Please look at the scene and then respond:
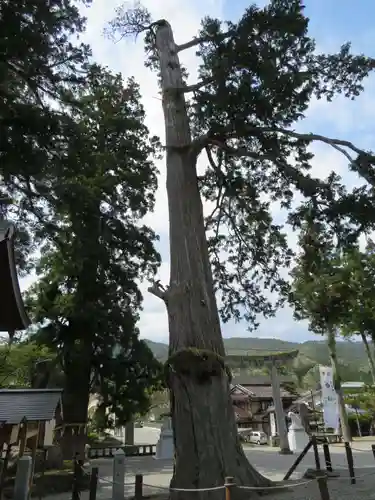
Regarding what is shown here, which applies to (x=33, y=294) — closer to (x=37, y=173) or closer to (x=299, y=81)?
(x=37, y=173)

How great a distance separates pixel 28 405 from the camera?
256 inches

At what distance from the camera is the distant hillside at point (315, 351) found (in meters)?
26.5

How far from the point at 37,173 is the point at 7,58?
1814 mm

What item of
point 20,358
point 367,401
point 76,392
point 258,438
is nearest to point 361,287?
point 367,401

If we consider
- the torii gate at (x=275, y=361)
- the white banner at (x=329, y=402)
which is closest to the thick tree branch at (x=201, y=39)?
the torii gate at (x=275, y=361)

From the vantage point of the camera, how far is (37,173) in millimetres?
6195

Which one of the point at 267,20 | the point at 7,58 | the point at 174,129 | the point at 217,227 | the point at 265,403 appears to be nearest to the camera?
the point at 7,58

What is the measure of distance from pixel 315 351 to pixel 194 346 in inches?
3226

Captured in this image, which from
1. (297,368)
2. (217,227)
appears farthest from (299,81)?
(297,368)

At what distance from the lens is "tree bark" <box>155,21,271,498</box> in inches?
167

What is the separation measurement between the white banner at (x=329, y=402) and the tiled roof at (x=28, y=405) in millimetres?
11932

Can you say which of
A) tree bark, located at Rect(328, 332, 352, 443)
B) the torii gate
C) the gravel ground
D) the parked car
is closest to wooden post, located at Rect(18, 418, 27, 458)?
the gravel ground

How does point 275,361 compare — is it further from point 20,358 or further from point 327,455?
point 20,358

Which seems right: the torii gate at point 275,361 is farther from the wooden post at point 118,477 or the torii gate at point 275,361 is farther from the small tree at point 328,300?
the wooden post at point 118,477
